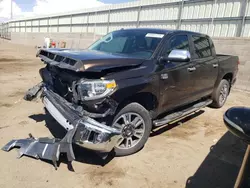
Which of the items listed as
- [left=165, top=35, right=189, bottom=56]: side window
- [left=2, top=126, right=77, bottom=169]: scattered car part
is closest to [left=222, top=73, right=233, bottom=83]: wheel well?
[left=165, top=35, right=189, bottom=56]: side window

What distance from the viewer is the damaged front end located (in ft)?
9.36

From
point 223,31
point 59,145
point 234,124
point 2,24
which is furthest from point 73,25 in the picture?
point 2,24

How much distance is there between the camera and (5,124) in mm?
4484

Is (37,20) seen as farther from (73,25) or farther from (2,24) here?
(2,24)

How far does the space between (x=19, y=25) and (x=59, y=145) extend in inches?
2079

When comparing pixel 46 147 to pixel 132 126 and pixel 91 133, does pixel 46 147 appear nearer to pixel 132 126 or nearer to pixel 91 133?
pixel 91 133

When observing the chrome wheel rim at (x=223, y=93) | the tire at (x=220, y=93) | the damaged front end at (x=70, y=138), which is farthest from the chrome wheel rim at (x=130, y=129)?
the chrome wheel rim at (x=223, y=93)

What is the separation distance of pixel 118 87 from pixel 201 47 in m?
3.00

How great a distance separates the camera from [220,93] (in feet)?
20.4

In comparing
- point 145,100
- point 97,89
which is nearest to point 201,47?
point 145,100

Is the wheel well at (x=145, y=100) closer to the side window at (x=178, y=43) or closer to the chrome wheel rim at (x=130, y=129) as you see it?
the chrome wheel rim at (x=130, y=129)

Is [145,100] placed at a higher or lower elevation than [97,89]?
lower

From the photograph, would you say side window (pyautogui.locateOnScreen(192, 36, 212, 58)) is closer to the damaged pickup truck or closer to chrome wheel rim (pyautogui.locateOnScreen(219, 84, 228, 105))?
the damaged pickup truck

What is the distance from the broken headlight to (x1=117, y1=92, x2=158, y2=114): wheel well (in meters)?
0.49
